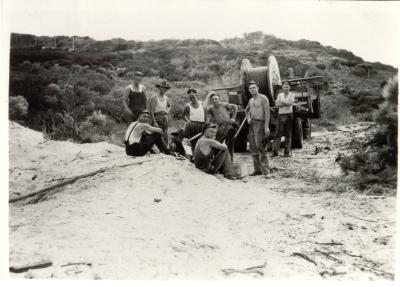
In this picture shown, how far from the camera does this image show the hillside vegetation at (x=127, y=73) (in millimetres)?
10797

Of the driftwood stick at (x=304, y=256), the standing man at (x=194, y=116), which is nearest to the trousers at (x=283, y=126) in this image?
the standing man at (x=194, y=116)

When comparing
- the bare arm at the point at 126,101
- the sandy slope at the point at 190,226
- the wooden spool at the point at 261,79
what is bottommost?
the sandy slope at the point at 190,226

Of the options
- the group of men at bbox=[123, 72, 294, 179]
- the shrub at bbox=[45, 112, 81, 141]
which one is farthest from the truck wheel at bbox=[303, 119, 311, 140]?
the shrub at bbox=[45, 112, 81, 141]

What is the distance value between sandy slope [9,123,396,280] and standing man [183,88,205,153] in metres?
1.08

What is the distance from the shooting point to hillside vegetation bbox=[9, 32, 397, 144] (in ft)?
35.4

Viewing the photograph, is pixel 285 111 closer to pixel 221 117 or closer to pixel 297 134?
pixel 297 134

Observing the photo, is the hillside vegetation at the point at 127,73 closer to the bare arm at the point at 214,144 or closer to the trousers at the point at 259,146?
the trousers at the point at 259,146

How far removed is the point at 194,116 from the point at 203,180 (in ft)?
5.81

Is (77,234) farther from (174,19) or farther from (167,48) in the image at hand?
(167,48)

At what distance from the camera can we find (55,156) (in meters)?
7.90

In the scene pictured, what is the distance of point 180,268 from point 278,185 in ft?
9.91

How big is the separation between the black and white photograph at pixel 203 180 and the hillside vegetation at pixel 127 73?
324mm

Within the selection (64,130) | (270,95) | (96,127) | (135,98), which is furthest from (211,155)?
(96,127)

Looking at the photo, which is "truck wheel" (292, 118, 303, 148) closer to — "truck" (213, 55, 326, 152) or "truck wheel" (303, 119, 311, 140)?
"truck" (213, 55, 326, 152)
